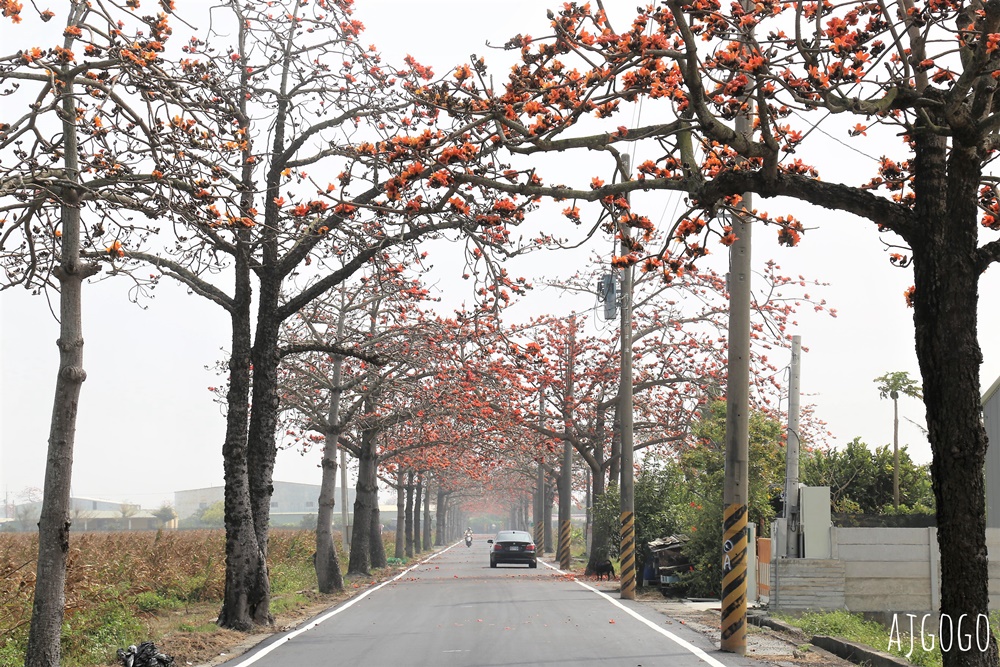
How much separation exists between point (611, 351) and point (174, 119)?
27.2 metres

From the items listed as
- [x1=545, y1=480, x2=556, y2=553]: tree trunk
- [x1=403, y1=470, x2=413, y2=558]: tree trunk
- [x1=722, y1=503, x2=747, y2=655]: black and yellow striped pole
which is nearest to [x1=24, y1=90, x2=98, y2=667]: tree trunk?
[x1=722, y1=503, x2=747, y2=655]: black and yellow striped pole

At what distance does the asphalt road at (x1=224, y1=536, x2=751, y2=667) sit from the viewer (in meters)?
12.9

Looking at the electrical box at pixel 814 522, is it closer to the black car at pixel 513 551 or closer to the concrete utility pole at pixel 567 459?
the concrete utility pole at pixel 567 459

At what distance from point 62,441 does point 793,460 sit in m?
16.9

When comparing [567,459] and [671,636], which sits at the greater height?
[567,459]

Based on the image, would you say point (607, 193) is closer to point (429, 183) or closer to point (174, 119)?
point (429, 183)

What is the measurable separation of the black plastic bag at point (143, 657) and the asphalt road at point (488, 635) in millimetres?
1098

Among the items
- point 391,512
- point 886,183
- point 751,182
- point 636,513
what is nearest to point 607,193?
point 751,182

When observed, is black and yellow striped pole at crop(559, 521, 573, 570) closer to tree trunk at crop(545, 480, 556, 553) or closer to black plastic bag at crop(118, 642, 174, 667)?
tree trunk at crop(545, 480, 556, 553)

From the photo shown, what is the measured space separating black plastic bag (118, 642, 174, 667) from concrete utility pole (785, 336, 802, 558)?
1184cm

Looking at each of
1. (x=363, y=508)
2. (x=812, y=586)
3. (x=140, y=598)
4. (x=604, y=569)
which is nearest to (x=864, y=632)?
(x=812, y=586)

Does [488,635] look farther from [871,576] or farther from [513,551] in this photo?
[513,551]

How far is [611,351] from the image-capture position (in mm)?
36719

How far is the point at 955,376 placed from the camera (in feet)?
28.9
